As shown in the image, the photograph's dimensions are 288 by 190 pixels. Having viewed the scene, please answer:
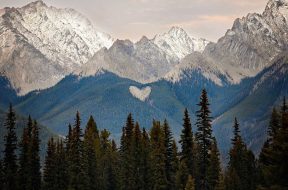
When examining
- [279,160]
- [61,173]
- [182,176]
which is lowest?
[279,160]

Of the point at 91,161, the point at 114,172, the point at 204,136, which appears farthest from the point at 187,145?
the point at 114,172

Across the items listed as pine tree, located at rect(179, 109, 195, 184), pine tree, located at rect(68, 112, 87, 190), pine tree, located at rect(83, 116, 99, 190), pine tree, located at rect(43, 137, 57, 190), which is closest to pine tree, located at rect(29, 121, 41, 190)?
pine tree, located at rect(43, 137, 57, 190)

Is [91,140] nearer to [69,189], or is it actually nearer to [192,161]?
[69,189]

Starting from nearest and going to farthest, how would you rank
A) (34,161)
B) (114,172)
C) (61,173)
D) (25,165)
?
(25,165)
(34,161)
(61,173)
(114,172)

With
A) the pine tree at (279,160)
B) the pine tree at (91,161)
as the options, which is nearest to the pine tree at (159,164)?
the pine tree at (91,161)

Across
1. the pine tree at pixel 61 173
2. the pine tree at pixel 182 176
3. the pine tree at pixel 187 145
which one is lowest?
the pine tree at pixel 182 176

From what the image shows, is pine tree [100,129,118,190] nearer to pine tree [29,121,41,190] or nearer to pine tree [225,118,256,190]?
pine tree [29,121,41,190]

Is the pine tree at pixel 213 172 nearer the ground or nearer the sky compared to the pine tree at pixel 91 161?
nearer the ground

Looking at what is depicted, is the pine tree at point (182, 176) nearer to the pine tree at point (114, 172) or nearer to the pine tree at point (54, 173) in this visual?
the pine tree at point (54, 173)

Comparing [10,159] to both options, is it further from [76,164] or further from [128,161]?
[128,161]
